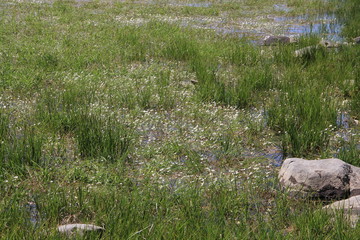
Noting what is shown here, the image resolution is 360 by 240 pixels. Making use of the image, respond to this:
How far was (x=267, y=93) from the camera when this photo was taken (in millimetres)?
11500

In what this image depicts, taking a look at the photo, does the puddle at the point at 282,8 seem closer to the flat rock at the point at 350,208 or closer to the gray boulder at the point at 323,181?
the gray boulder at the point at 323,181

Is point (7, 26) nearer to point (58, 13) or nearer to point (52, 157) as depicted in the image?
point (58, 13)

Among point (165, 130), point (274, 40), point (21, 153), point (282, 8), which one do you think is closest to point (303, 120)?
point (165, 130)

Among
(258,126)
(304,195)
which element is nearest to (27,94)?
(258,126)

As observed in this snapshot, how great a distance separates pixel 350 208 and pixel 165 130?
13.3 ft

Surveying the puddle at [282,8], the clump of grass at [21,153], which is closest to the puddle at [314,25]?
the puddle at [282,8]

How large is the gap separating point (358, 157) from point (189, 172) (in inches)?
97.9

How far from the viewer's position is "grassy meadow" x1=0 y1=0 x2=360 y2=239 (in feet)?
19.6

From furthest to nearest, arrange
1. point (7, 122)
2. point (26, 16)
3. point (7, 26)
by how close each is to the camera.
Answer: point (26, 16)
point (7, 26)
point (7, 122)

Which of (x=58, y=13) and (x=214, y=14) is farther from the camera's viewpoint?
(x=214, y=14)

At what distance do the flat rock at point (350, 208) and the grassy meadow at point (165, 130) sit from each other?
0.21m

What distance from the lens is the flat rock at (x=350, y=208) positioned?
5905mm

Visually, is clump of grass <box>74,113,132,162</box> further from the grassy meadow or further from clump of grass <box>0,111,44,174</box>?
clump of grass <box>0,111,44,174</box>

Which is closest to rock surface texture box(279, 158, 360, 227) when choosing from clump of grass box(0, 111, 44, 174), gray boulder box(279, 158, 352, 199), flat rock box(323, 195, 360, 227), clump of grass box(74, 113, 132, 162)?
gray boulder box(279, 158, 352, 199)
